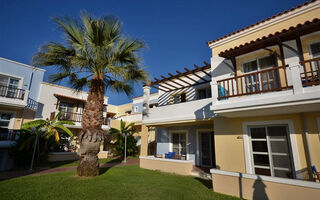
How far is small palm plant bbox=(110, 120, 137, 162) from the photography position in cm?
1823

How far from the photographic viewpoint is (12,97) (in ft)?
45.2

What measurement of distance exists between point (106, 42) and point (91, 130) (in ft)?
15.5

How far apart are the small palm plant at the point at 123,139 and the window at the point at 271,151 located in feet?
45.3

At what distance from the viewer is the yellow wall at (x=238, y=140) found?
5859 mm

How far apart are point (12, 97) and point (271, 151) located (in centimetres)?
1984

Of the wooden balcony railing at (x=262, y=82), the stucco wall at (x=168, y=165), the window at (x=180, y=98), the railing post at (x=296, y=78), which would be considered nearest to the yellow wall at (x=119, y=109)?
the window at (x=180, y=98)

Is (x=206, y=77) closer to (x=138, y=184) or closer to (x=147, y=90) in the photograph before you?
(x=147, y=90)

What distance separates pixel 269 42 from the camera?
21.2 ft

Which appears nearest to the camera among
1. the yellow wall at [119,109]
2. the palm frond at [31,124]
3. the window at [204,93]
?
the palm frond at [31,124]

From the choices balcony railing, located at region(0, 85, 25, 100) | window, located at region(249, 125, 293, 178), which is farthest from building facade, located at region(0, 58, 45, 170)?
window, located at region(249, 125, 293, 178)

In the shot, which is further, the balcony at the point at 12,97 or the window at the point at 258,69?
the balcony at the point at 12,97

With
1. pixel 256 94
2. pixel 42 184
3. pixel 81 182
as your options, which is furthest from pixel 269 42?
pixel 42 184

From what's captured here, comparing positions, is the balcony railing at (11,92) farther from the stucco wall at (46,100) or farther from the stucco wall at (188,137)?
the stucco wall at (188,137)

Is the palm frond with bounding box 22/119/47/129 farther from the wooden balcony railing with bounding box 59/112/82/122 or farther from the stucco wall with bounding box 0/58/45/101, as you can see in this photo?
the stucco wall with bounding box 0/58/45/101
